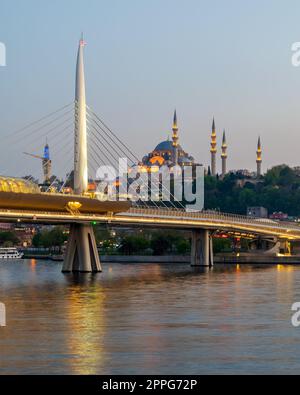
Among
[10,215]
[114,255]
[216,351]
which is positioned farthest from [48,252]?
[216,351]

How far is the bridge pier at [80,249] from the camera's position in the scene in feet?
293

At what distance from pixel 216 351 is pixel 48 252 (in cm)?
13308

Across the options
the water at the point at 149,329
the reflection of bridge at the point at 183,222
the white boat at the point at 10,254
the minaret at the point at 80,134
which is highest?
the minaret at the point at 80,134

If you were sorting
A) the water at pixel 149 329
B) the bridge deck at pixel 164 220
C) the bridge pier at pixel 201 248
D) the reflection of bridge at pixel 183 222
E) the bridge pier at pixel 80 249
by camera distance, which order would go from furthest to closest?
the bridge pier at pixel 201 248 < the bridge pier at pixel 80 249 < the reflection of bridge at pixel 183 222 < the bridge deck at pixel 164 220 < the water at pixel 149 329

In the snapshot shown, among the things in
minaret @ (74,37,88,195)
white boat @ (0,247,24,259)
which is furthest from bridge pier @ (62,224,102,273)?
white boat @ (0,247,24,259)

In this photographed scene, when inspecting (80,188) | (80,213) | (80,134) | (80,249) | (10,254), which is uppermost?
(80,134)

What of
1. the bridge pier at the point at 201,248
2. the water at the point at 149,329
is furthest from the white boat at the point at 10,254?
the water at the point at 149,329

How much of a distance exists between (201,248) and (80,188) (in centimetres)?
2650

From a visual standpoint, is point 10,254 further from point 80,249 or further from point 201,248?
point 80,249

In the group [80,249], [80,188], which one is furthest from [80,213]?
[80,249]

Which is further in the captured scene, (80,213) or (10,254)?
(10,254)

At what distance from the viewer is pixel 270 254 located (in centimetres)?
12612

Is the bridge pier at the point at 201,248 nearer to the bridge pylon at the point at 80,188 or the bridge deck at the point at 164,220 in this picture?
the bridge deck at the point at 164,220

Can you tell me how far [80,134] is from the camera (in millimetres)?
85625
